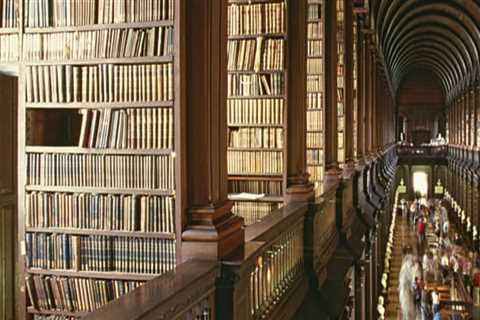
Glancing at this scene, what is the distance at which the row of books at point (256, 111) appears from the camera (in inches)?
238

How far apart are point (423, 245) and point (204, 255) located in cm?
1971

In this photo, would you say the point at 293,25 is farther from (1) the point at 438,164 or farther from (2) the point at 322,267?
(1) the point at 438,164

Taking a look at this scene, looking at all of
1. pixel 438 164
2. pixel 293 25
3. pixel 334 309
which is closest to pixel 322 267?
pixel 334 309

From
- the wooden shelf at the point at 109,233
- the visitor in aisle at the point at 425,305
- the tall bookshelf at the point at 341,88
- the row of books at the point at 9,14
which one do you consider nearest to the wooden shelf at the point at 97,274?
the wooden shelf at the point at 109,233

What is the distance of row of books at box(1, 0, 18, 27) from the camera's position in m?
4.39

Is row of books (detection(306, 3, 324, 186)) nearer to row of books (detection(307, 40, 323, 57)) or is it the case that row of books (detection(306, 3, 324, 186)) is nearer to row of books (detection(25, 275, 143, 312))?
row of books (detection(307, 40, 323, 57))

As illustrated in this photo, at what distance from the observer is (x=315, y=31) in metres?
7.78

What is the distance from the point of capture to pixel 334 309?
548cm

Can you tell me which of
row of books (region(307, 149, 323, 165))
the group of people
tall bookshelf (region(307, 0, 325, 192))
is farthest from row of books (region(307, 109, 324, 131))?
the group of people

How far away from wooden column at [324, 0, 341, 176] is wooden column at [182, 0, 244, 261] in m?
4.11

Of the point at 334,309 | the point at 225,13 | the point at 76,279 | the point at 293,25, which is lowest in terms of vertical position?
the point at 334,309

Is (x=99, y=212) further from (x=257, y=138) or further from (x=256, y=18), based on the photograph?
(x=256, y=18)

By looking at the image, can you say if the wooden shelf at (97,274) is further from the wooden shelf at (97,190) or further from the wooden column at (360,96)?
the wooden column at (360,96)

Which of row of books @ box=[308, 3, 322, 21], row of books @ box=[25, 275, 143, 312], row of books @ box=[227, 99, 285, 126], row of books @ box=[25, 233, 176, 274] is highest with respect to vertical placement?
row of books @ box=[308, 3, 322, 21]
